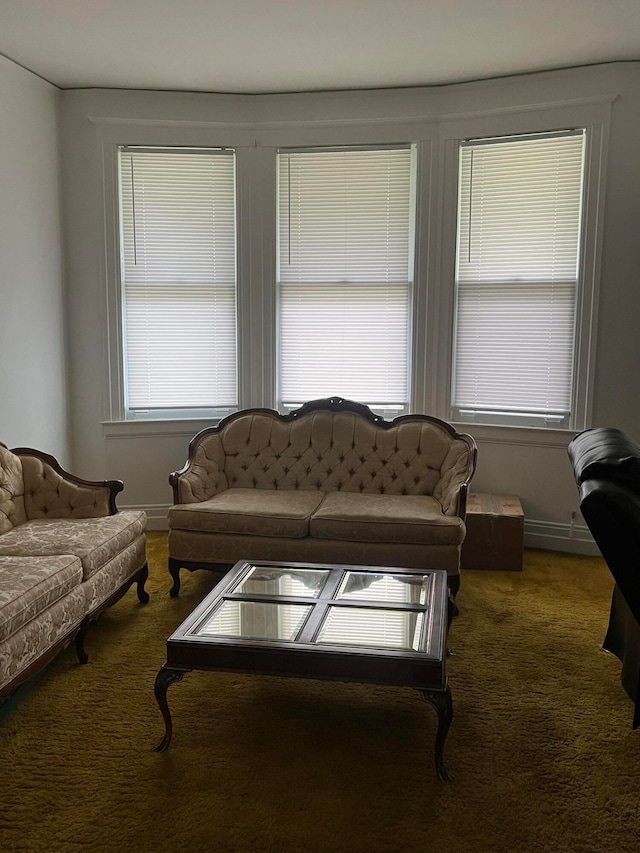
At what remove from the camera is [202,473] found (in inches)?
175

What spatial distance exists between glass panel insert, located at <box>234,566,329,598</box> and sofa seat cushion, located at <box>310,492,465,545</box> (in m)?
0.59

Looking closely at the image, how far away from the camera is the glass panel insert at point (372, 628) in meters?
2.52

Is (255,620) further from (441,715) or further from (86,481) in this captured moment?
(86,481)

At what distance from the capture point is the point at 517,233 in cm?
490

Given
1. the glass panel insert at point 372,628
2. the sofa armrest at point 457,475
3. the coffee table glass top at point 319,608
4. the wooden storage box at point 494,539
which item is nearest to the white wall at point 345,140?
the wooden storage box at point 494,539

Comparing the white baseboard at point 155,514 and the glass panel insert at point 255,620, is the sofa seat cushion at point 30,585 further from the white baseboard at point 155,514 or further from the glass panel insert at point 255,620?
the white baseboard at point 155,514

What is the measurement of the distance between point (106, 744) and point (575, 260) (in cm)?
397

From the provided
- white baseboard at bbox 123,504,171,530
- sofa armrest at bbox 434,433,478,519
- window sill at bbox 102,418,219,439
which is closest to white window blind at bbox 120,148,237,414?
window sill at bbox 102,418,219,439

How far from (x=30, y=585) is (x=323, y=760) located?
52.7 inches

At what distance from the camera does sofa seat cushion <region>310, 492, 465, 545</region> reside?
377 cm

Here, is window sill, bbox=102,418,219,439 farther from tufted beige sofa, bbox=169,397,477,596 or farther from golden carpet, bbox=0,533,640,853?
golden carpet, bbox=0,533,640,853

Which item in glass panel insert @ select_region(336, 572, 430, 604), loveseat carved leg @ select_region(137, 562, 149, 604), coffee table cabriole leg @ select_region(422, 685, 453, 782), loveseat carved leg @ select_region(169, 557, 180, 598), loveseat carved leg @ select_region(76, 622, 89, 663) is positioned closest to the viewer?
coffee table cabriole leg @ select_region(422, 685, 453, 782)

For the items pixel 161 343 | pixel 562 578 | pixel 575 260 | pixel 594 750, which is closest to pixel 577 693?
pixel 594 750

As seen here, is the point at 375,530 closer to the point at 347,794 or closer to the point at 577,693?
the point at 577,693
